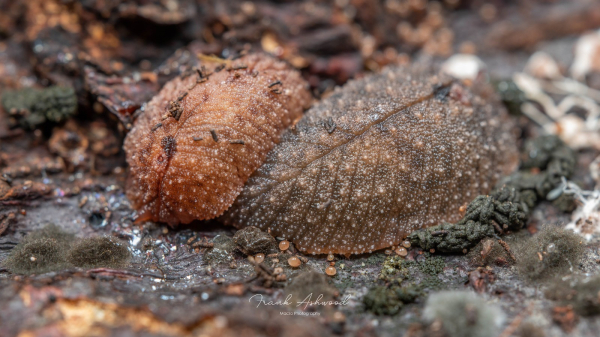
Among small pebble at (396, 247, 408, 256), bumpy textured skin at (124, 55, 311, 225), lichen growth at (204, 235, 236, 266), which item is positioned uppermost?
bumpy textured skin at (124, 55, 311, 225)

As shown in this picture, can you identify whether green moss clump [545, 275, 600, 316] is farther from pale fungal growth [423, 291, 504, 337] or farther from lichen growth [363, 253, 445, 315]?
lichen growth [363, 253, 445, 315]

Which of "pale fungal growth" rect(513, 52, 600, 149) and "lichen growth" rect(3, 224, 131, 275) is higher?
"pale fungal growth" rect(513, 52, 600, 149)

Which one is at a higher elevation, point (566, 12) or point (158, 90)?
point (566, 12)

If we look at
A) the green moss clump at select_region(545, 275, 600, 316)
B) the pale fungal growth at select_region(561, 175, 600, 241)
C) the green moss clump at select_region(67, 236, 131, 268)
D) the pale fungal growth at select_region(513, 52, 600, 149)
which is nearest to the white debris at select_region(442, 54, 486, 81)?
the pale fungal growth at select_region(513, 52, 600, 149)

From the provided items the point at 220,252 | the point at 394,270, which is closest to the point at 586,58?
the point at 394,270

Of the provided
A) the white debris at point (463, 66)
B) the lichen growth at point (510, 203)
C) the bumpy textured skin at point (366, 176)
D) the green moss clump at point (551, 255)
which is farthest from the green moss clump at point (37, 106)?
the white debris at point (463, 66)

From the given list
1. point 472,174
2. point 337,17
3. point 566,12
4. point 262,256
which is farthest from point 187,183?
point 566,12

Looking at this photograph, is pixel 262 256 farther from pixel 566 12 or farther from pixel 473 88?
pixel 566 12

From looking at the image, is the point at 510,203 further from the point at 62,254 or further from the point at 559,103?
the point at 62,254
